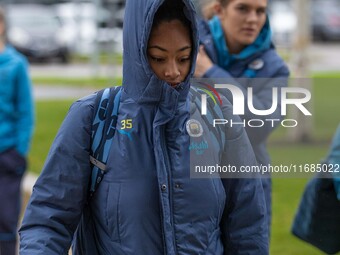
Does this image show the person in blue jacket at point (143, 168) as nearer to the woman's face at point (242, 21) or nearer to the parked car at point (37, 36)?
the woman's face at point (242, 21)

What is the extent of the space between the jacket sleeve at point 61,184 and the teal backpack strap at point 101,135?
21 millimetres

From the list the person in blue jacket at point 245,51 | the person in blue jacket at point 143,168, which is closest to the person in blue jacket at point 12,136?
the person in blue jacket at point 245,51

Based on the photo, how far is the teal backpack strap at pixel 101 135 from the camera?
3.22m

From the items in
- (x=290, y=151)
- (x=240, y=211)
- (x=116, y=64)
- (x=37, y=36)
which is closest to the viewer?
(x=240, y=211)

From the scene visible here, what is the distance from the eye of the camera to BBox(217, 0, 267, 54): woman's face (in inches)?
187

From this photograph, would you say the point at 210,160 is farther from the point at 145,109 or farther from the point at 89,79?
the point at 89,79

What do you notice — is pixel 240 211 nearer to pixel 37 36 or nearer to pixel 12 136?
pixel 12 136

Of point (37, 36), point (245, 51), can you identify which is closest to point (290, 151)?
point (245, 51)

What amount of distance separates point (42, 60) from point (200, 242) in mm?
26898

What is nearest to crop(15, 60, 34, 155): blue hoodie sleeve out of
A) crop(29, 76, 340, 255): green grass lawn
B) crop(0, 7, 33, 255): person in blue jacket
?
crop(0, 7, 33, 255): person in blue jacket

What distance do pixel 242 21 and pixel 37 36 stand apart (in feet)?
80.8

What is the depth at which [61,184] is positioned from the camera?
3227 millimetres

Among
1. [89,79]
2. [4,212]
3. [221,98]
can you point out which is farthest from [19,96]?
[89,79]

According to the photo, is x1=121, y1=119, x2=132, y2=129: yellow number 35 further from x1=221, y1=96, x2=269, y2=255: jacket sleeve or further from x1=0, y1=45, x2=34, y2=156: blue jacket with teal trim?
x1=0, y1=45, x2=34, y2=156: blue jacket with teal trim
